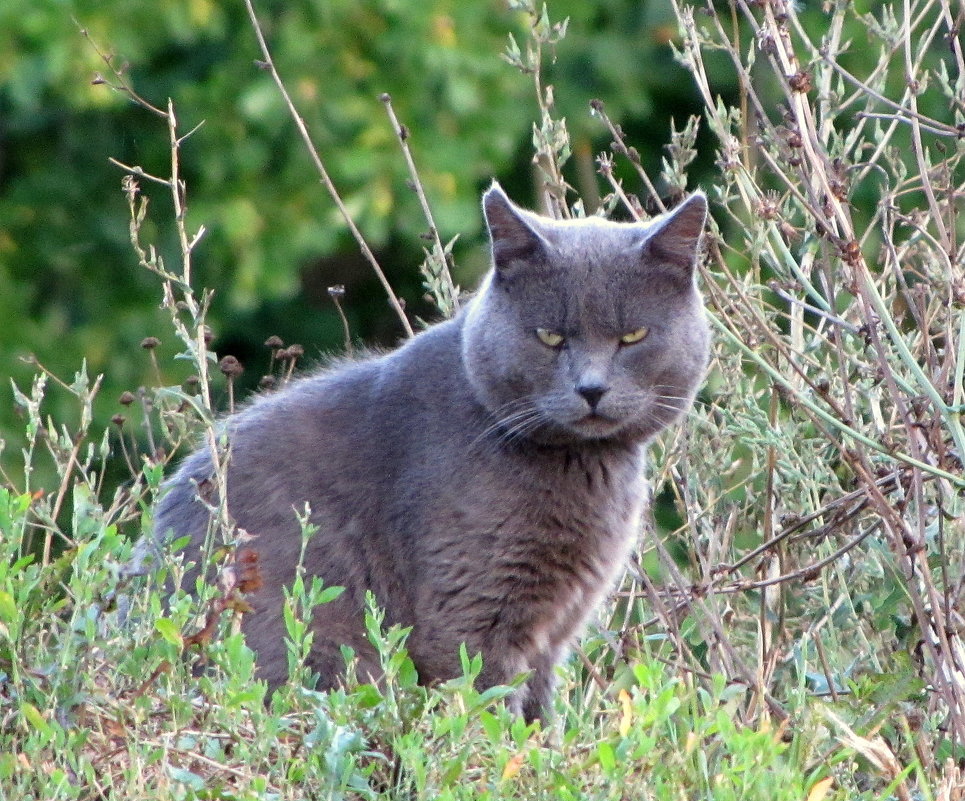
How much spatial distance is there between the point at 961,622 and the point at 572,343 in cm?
94

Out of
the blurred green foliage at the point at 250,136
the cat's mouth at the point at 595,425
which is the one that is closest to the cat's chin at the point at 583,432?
the cat's mouth at the point at 595,425

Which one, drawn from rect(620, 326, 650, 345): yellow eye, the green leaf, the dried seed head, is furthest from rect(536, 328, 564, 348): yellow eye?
the green leaf

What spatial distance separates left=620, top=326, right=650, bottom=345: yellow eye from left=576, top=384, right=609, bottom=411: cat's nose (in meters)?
0.15

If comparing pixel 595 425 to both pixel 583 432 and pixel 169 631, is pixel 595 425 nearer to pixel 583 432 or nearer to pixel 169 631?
pixel 583 432

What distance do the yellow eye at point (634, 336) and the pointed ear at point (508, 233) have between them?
0.81 feet

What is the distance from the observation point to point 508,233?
10.2 ft

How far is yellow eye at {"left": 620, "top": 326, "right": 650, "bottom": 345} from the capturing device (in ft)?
10.1

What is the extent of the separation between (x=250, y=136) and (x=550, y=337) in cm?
335

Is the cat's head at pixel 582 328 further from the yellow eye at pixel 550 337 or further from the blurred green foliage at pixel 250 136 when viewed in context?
the blurred green foliage at pixel 250 136

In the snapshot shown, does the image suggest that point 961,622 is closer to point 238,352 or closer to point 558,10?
point 558,10

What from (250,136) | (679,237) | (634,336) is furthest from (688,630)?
(250,136)

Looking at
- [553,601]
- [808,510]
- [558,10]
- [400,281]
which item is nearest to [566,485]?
[553,601]

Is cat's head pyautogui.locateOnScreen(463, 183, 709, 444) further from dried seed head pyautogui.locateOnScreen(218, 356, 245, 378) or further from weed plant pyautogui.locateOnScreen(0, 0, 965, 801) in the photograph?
dried seed head pyautogui.locateOnScreen(218, 356, 245, 378)

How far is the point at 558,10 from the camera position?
6.11m
